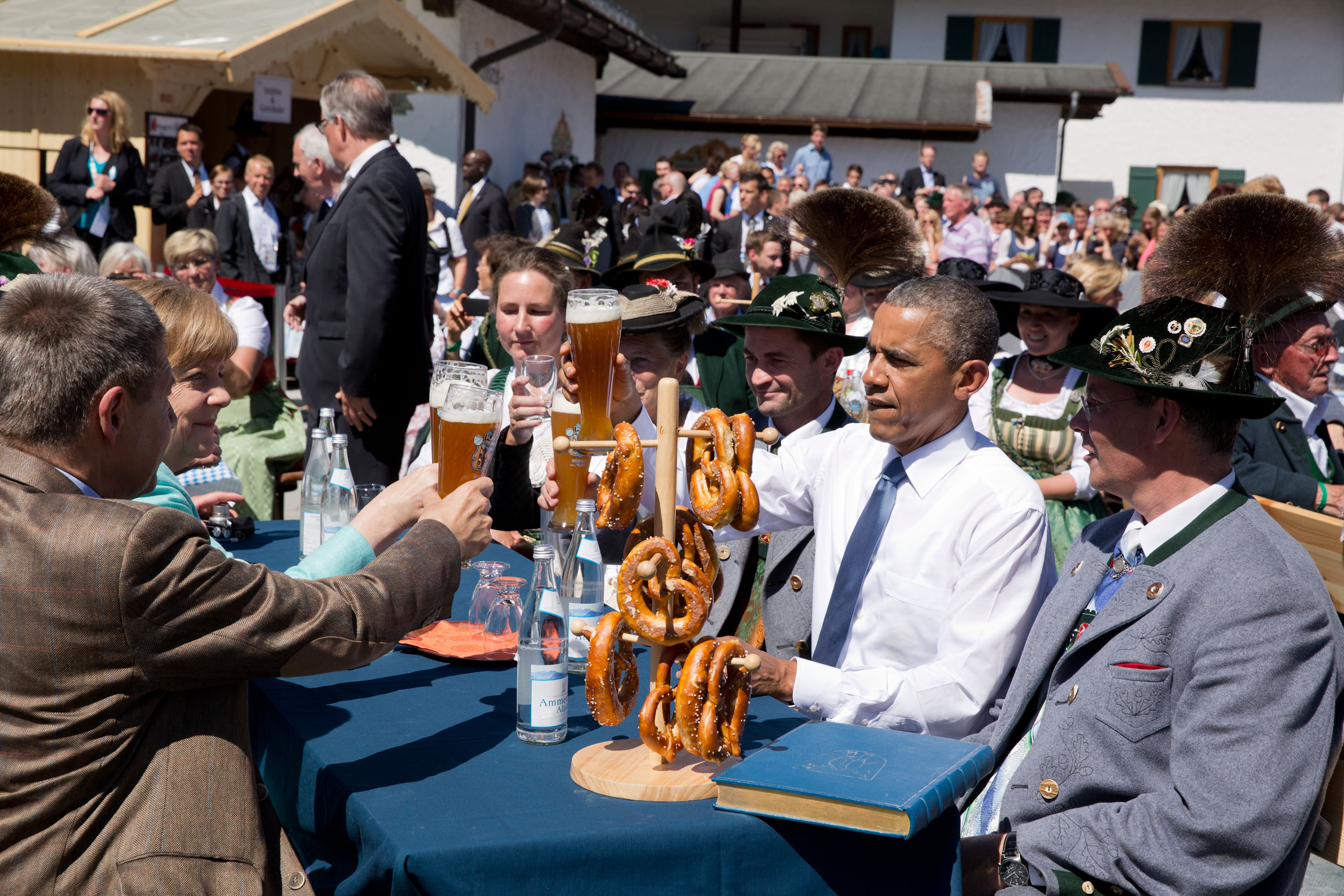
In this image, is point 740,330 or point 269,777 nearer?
point 269,777

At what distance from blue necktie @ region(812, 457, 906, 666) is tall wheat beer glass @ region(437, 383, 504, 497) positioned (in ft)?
3.02

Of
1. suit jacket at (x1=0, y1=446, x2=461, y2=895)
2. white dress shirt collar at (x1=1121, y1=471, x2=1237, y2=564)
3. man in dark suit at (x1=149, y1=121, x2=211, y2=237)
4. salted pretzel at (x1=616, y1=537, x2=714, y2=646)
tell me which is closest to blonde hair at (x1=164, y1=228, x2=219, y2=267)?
man in dark suit at (x1=149, y1=121, x2=211, y2=237)

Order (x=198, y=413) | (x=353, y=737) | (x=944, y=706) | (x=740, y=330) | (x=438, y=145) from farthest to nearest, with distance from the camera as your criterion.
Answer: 1. (x=438, y=145)
2. (x=740, y=330)
3. (x=198, y=413)
4. (x=944, y=706)
5. (x=353, y=737)

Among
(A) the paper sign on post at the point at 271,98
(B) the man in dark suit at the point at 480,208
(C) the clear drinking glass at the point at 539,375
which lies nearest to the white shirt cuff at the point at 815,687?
(C) the clear drinking glass at the point at 539,375

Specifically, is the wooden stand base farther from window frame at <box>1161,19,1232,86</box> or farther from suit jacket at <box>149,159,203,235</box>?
window frame at <box>1161,19,1232,86</box>

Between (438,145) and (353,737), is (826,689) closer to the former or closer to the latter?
(353,737)

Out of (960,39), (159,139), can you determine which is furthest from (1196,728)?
(960,39)

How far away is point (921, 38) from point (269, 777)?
96.2ft

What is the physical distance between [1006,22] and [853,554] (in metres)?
28.7

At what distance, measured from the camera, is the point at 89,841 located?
1698 millimetres

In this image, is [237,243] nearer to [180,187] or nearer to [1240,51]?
[180,187]

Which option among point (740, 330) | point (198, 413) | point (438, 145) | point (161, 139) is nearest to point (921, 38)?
point (438, 145)

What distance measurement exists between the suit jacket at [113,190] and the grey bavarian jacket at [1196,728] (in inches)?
365

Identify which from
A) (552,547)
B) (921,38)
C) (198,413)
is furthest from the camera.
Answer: (921,38)
